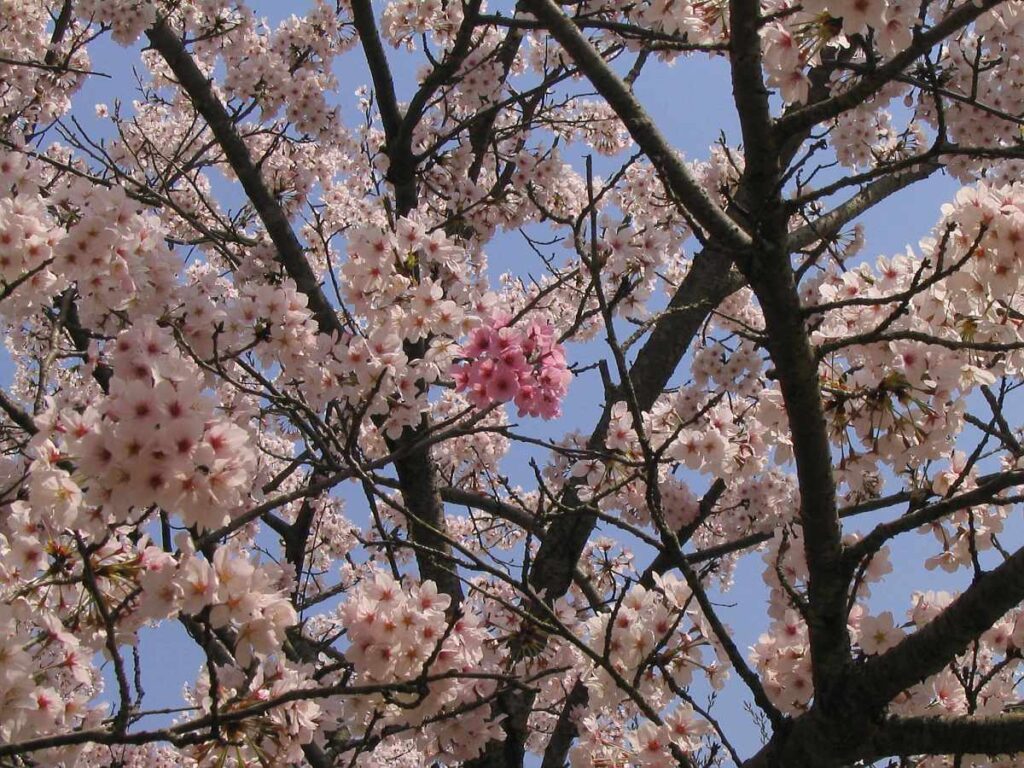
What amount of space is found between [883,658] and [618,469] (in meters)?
1.77

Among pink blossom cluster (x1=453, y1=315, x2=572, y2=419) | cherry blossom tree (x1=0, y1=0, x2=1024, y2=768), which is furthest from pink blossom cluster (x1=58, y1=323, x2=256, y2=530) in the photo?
pink blossom cluster (x1=453, y1=315, x2=572, y2=419)

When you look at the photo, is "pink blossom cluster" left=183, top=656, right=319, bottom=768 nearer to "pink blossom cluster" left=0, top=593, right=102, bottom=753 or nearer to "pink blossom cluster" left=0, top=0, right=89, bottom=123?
"pink blossom cluster" left=0, top=593, right=102, bottom=753

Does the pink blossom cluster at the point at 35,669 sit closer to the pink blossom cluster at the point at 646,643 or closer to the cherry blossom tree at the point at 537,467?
the cherry blossom tree at the point at 537,467

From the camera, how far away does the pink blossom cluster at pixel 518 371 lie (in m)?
3.12

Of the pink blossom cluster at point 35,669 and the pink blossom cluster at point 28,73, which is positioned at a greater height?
the pink blossom cluster at point 28,73

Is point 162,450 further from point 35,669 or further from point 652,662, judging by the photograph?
point 652,662

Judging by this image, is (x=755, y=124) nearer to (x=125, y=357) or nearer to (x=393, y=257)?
(x=393, y=257)

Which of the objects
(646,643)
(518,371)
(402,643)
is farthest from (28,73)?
(646,643)

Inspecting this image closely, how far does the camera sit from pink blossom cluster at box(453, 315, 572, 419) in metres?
3.12

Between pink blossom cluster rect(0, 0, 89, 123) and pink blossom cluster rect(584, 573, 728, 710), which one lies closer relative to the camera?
pink blossom cluster rect(584, 573, 728, 710)

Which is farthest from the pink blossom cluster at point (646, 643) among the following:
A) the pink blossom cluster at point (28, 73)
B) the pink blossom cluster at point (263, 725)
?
the pink blossom cluster at point (28, 73)

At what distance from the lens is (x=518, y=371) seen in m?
3.12

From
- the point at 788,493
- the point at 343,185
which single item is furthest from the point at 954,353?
the point at 343,185

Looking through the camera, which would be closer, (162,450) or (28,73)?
(162,450)
